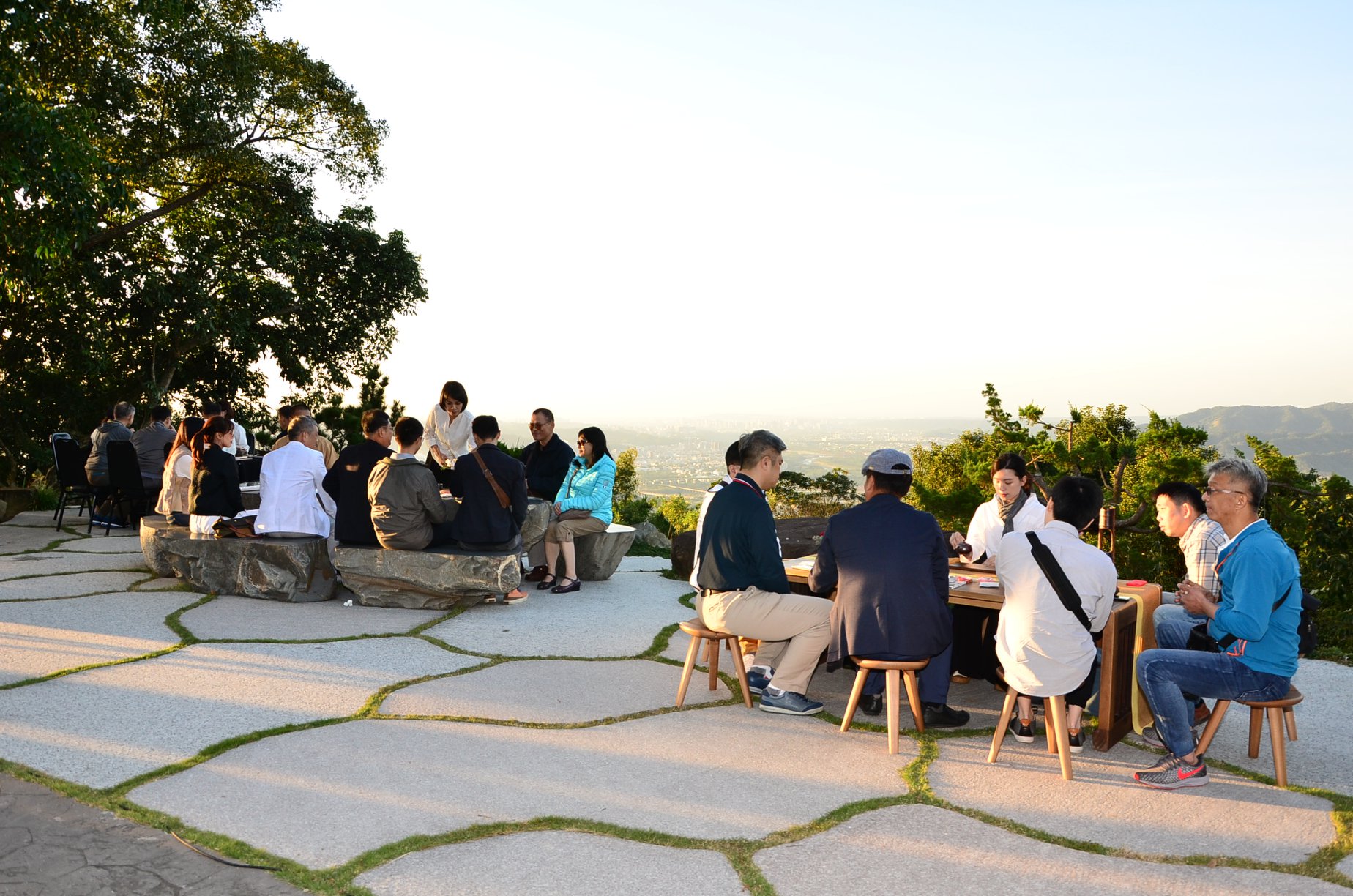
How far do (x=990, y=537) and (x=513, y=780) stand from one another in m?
3.19

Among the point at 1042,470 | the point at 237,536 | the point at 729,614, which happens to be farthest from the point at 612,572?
the point at 1042,470

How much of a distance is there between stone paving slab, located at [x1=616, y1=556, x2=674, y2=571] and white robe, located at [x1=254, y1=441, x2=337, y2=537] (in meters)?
2.66

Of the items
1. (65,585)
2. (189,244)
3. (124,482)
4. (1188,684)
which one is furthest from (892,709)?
(189,244)

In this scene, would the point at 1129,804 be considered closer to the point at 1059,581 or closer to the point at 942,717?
the point at 1059,581

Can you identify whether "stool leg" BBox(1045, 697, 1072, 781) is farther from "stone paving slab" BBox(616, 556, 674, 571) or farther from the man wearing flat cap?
"stone paving slab" BBox(616, 556, 674, 571)

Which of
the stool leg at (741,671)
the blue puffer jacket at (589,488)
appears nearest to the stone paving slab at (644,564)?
the blue puffer jacket at (589,488)

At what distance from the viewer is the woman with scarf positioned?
5.10 metres

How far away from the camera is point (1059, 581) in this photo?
383 centimetres

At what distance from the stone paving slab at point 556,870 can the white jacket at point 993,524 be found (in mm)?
2988

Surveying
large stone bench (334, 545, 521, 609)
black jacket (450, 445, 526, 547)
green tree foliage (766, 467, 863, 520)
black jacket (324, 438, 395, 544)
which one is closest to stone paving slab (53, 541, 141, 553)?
black jacket (324, 438, 395, 544)

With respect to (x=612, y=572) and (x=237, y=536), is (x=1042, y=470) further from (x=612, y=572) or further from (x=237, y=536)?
(x=237, y=536)

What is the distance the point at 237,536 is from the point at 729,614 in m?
4.21

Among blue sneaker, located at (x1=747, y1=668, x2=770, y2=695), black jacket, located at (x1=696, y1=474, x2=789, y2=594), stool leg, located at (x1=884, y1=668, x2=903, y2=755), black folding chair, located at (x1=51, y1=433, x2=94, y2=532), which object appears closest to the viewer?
stool leg, located at (x1=884, y1=668, x2=903, y2=755)

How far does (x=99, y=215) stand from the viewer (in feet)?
44.2
